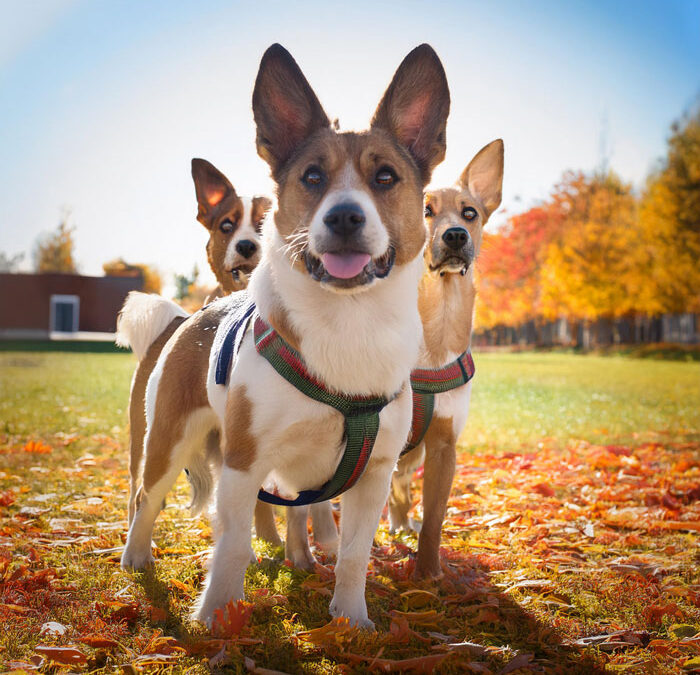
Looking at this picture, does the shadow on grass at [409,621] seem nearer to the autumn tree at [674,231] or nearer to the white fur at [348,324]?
the white fur at [348,324]

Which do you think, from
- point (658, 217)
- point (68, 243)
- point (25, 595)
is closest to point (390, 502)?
point (25, 595)

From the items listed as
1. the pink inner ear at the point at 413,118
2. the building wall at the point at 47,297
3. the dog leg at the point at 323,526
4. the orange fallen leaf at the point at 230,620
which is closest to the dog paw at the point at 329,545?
the dog leg at the point at 323,526

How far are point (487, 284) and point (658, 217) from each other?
11840 millimetres

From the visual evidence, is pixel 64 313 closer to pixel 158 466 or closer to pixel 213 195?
pixel 213 195

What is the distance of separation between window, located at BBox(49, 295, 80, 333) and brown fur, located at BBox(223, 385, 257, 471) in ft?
118

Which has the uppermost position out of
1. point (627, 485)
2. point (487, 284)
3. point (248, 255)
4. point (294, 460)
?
point (487, 284)

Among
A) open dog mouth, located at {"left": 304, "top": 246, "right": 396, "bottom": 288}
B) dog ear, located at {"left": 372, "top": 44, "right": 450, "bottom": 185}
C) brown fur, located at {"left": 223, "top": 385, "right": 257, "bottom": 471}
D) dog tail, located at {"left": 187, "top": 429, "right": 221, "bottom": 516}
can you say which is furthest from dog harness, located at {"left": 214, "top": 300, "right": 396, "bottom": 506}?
dog ear, located at {"left": 372, "top": 44, "right": 450, "bottom": 185}

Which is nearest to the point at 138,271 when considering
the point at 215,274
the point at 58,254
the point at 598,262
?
the point at 58,254

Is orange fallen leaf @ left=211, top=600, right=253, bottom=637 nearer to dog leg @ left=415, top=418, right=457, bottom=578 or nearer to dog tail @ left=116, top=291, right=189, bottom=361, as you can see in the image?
dog leg @ left=415, top=418, right=457, bottom=578

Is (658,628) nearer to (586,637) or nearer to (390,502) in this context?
(586,637)

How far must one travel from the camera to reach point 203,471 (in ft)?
12.5

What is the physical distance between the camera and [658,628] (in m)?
3.05

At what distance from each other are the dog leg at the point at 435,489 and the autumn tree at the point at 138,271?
1560 inches

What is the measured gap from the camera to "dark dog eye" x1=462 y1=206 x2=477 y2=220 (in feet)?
14.0
